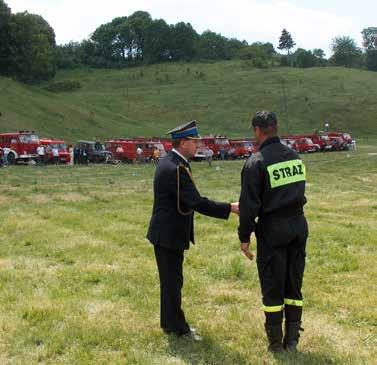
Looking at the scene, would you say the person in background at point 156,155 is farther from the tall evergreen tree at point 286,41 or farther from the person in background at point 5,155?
the tall evergreen tree at point 286,41

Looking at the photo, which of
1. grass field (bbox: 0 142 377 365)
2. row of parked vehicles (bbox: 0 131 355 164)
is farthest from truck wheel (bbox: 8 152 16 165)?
grass field (bbox: 0 142 377 365)

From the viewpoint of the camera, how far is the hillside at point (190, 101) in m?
63.2

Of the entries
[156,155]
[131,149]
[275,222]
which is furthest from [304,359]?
[131,149]

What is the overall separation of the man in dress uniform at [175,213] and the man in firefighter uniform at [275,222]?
0.56 m

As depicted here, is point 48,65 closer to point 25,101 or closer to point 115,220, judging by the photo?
point 25,101

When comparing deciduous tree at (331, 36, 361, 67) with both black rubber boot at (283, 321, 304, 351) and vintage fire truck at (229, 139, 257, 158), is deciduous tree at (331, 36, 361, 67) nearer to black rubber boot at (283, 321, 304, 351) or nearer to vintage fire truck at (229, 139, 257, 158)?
vintage fire truck at (229, 139, 257, 158)

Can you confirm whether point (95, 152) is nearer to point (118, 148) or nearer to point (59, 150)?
point (118, 148)

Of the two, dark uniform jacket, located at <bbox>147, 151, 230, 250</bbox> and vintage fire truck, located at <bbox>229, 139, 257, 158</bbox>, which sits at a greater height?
dark uniform jacket, located at <bbox>147, 151, 230, 250</bbox>

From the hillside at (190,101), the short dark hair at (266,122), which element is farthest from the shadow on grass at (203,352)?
the hillside at (190,101)

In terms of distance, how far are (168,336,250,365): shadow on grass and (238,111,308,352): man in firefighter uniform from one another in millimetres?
383

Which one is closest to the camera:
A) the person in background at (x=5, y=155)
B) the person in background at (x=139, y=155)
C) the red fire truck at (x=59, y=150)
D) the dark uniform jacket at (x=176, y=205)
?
the dark uniform jacket at (x=176, y=205)

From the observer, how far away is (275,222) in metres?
5.39

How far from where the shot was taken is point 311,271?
28.3ft

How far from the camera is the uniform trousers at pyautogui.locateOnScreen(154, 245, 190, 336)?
19.9 ft
